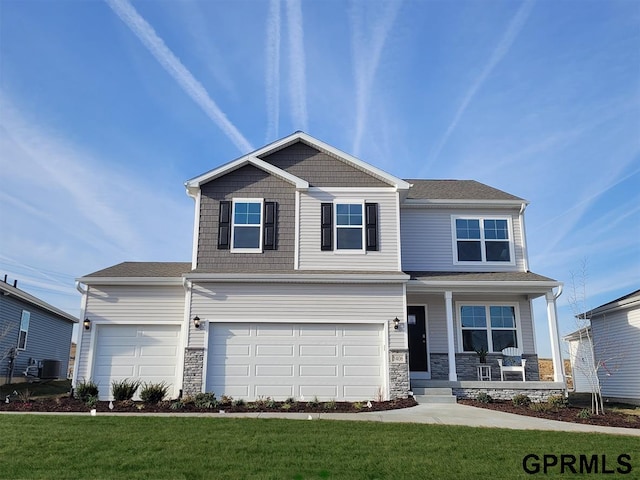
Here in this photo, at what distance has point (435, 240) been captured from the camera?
16.5 m

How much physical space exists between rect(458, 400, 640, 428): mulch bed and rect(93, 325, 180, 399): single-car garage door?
8.00 m

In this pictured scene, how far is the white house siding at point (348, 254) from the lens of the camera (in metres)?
14.5

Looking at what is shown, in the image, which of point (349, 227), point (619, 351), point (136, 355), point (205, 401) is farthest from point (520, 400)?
point (136, 355)

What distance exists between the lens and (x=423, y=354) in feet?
51.0

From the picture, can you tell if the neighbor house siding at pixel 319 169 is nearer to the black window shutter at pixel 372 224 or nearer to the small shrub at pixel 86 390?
the black window shutter at pixel 372 224

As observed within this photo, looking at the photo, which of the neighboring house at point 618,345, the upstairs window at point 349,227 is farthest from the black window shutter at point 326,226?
the neighboring house at point 618,345

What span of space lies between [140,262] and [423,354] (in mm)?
9525

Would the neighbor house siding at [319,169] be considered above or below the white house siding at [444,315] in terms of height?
above

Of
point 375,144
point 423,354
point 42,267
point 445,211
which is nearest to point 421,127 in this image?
point 375,144

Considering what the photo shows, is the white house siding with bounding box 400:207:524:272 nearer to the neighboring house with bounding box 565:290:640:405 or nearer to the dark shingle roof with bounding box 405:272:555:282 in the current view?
the dark shingle roof with bounding box 405:272:555:282

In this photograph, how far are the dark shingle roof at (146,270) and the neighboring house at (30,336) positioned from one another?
15.2 ft

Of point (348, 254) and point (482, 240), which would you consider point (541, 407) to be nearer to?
point (482, 240)

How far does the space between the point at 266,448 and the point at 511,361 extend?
398 inches

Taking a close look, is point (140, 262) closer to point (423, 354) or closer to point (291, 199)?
point (291, 199)
